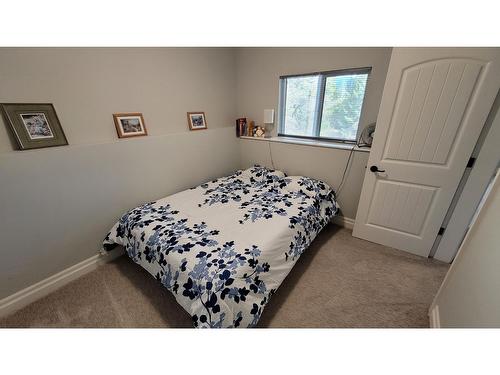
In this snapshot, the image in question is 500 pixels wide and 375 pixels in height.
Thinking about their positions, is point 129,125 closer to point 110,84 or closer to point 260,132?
point 110,84

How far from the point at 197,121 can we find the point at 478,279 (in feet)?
8.73

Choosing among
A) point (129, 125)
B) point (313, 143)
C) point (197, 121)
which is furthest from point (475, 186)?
point (129, 125)

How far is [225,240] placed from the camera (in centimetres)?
138

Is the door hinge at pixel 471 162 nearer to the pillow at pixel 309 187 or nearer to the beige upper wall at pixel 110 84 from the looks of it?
the pillow at pixel 309 187

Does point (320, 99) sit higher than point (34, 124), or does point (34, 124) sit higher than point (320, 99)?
point (320, 99)

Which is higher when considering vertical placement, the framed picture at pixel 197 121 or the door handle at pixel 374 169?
the framed picture at pixel 197 121

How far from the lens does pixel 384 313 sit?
53.2 inches

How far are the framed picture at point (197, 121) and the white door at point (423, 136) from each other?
196 cm

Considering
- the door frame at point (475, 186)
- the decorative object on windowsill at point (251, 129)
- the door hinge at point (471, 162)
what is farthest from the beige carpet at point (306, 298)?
the decorative object on windowsill at point (251, 129)

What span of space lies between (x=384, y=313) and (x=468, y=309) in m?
0.53

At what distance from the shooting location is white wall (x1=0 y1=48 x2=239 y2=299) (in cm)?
130

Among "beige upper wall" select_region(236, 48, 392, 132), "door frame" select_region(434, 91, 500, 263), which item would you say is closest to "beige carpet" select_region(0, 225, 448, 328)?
"door frame" select_region(434, 91, 500, 263)

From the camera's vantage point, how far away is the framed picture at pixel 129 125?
5.71 feet
